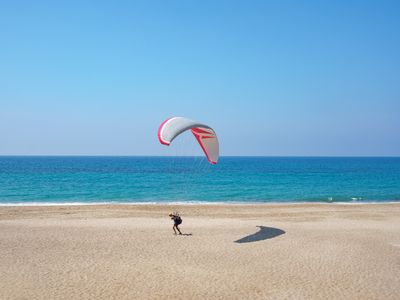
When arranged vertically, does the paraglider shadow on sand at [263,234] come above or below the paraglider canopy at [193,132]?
below

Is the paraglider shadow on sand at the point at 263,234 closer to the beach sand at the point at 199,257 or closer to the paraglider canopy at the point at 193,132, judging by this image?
the beach sand at the point at 199,257

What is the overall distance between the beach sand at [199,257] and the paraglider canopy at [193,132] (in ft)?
13.0

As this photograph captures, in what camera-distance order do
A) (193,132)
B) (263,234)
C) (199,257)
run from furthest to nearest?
(263,234) < (193,132) < (199,257)

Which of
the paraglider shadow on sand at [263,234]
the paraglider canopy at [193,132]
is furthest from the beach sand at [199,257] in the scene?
the paraglider canopy at [193,132]

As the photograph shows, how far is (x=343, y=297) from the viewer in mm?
10469

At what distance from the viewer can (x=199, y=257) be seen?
14.1 meters

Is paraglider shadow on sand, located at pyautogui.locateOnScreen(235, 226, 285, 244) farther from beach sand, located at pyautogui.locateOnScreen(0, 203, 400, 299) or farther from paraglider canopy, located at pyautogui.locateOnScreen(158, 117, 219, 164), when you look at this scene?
paraglider canopy, located at pyautogui.locateOnScreen(158, 117, 219, 164)

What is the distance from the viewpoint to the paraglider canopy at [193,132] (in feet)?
50.2

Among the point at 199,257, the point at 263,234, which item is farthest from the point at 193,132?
the point at 199,257

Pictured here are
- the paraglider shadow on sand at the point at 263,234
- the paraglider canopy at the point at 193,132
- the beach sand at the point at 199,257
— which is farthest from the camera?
the paraglider shadow on sand at the point at 263,234

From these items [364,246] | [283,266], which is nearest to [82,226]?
[283,266]

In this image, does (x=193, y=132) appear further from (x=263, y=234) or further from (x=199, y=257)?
(x=199, y=257)

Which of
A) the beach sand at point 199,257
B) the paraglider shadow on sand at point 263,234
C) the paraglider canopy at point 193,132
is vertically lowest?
the beach sand at point 199,257

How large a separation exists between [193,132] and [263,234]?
5778 mm
